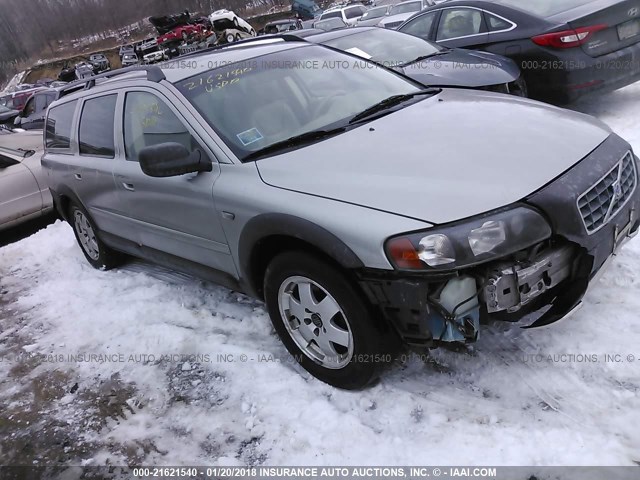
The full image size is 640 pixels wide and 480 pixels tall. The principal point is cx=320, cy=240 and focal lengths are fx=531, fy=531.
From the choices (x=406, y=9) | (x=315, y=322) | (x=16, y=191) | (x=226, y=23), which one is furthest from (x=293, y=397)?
(x=226, y=23)

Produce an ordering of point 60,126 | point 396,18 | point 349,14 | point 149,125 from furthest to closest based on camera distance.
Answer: point 349,14, point 396,18, point 60,126, point 149,125

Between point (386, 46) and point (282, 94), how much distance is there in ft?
11.7

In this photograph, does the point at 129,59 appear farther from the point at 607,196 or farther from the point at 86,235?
the point at 607,196

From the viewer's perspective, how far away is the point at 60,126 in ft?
16.5

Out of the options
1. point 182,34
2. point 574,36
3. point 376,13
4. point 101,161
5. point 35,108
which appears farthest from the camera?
point 182,34

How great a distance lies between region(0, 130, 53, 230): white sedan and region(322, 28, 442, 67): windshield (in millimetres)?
4217

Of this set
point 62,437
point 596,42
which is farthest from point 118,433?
point 596,42

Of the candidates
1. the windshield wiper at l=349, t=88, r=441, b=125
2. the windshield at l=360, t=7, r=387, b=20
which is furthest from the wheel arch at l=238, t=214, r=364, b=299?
the windshield at l=360, t=7, r=387, b=20

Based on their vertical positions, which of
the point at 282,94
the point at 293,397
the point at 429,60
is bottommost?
the point at 293,397

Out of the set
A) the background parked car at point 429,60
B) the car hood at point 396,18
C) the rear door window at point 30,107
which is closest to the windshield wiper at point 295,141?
the background parked car at point 429,60

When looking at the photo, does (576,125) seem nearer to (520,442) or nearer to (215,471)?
(520,442)

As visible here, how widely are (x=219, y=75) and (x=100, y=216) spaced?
6.19ft

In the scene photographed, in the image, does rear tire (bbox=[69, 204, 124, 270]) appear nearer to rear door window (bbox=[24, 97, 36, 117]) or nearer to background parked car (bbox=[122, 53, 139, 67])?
rear door window (bbox=[24, 97, 36, 117])

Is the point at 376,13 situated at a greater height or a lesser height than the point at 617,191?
greater
